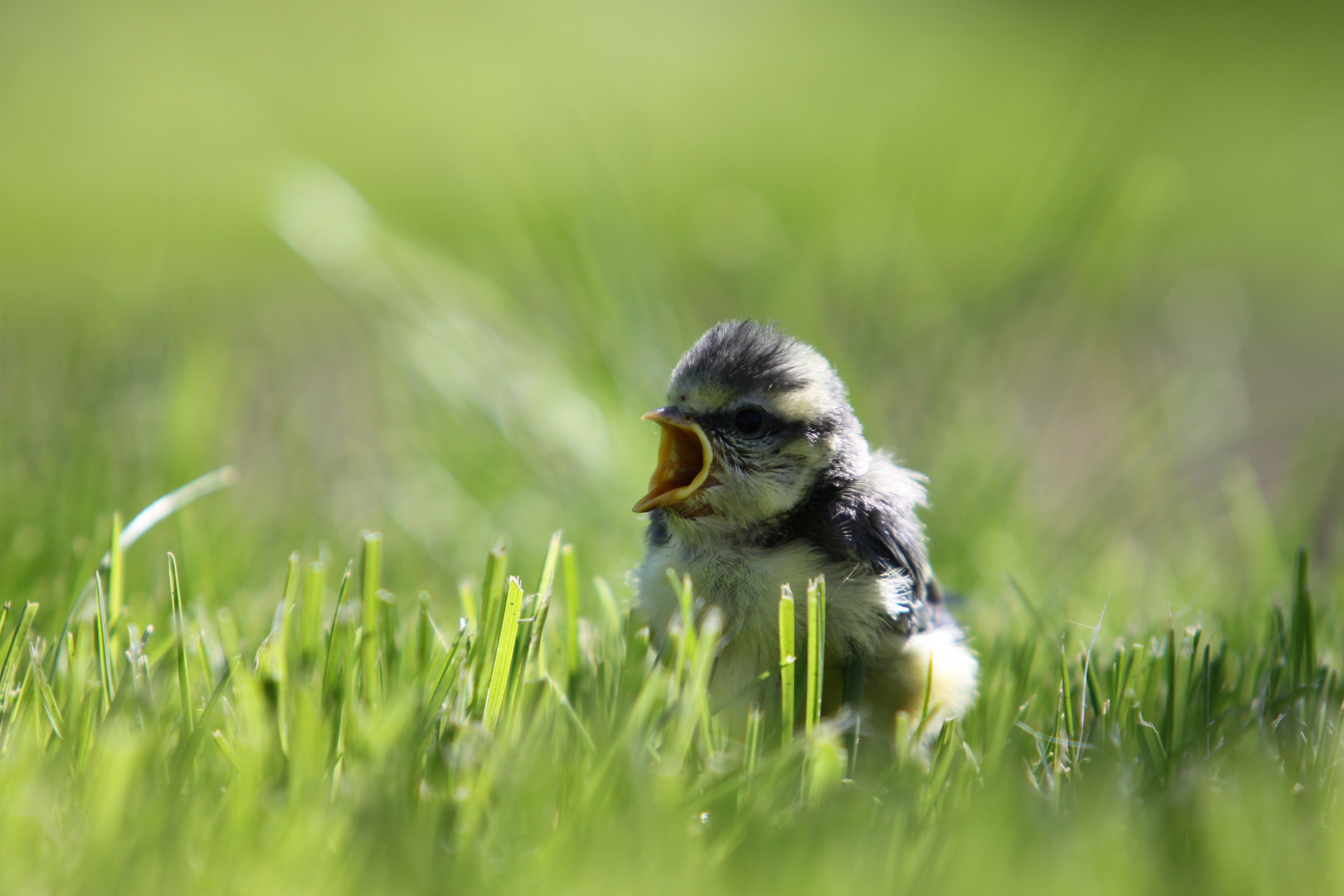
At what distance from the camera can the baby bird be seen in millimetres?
1666

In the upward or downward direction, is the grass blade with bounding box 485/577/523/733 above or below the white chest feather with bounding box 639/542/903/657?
below

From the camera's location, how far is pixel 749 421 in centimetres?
185

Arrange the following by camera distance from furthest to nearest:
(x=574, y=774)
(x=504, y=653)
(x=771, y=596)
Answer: (x=771, y=596), (x=504, y=653), (x=574, y=774)

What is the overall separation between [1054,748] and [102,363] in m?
2.42

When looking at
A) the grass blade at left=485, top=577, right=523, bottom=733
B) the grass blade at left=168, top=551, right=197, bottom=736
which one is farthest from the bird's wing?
the grass blade at left=168, top=551, right=197, bottom=736

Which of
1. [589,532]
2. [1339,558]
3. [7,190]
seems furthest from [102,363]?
[7,190]

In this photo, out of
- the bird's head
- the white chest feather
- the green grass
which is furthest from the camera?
the bird's head

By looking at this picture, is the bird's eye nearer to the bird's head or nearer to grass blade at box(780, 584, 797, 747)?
the bird's head

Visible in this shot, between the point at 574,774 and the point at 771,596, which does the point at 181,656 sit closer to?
the point at 574,774

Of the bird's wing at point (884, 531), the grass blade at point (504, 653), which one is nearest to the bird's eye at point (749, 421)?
the bird's wing at point (884, 531)

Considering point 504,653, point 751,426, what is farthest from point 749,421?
point 504,653

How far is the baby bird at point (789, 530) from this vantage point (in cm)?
167

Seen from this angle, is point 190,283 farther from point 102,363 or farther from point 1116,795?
point 1116,795

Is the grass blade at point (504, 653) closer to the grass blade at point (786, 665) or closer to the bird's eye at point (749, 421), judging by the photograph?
the grass blade at point (786, 665)
